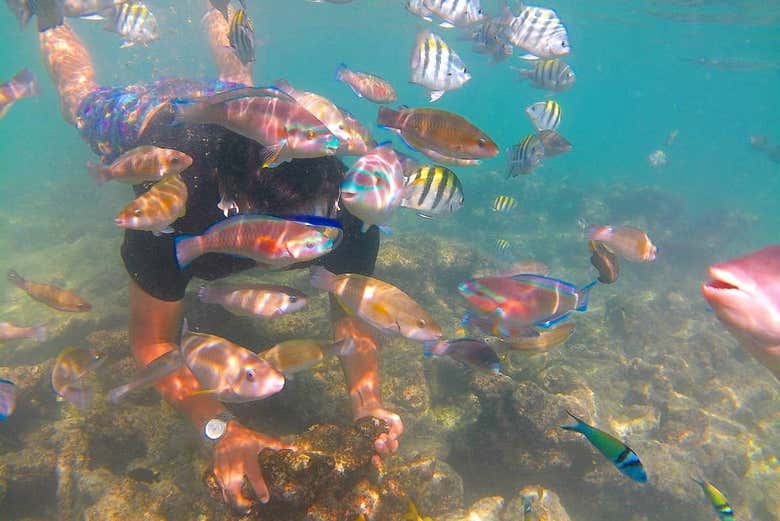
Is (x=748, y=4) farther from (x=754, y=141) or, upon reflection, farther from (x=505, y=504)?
(x=505, y=504)

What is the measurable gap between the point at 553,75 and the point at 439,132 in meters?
4.79

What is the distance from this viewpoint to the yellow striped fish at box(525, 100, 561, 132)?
22.5ft

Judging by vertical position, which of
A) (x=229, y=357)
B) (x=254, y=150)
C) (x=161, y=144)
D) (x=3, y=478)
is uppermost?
(x=254, y=150)

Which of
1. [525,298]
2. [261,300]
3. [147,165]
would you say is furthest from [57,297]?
[525,298]

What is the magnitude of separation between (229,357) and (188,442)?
7.06 feet

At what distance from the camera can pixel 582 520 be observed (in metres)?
5.53

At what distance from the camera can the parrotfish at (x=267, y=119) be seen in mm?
2299

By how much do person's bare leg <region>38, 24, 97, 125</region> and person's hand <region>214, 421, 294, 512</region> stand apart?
6.01 meters

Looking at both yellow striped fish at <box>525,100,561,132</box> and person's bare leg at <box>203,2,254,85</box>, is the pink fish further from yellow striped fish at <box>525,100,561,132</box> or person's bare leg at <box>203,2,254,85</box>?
person's bare leg at <box>203,2,254,85</box>

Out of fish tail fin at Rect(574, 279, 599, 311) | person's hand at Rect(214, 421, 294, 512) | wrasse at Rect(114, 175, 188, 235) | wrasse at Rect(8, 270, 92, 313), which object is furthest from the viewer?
wrasse at Rect(8, 270, 92, 313)

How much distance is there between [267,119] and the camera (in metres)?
2.38

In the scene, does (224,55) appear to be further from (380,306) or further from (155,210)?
(380,306)

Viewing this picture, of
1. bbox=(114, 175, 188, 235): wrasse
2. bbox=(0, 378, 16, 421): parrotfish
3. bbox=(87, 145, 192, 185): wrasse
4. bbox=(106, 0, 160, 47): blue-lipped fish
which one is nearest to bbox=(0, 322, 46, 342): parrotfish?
bbox=(0, 378, 16, 421): parrotfish

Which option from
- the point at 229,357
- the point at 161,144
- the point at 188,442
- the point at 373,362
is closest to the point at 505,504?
the point at 373,362
